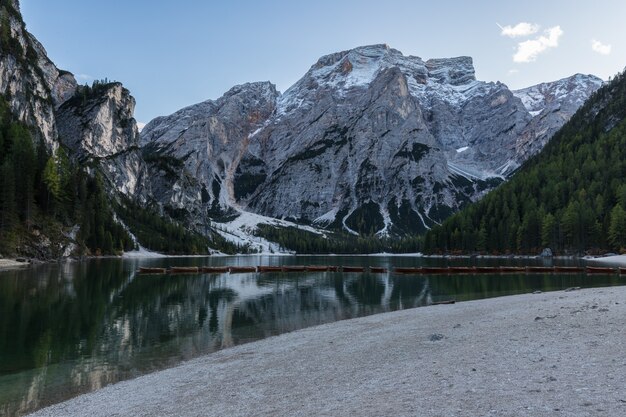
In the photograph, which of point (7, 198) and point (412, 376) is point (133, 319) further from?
point (7, 198)

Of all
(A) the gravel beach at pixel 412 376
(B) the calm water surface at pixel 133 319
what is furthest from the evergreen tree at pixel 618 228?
(A) the gravel beach at pixel 412 376

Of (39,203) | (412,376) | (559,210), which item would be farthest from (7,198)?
(559,210)

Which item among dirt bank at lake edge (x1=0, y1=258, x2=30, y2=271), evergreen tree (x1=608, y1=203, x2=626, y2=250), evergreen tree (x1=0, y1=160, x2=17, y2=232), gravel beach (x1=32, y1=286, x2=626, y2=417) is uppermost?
evergreen tree (x1=0, y1=160, x2=17, y2=232)

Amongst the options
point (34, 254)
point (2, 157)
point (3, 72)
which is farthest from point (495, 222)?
point (3, 72)

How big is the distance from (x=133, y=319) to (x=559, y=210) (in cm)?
14571

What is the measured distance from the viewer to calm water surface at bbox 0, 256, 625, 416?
847 inches

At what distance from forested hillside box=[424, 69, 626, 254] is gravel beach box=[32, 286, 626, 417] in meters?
125

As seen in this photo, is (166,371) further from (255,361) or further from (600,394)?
(600,394)

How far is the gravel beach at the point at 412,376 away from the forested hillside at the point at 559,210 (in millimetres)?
125470

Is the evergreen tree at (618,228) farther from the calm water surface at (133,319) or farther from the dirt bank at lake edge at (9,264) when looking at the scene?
the dirt bank at lake edge at (9,264)

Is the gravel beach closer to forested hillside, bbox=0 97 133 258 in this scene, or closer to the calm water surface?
the calm water surface

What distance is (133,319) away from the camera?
37.5m

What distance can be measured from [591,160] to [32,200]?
18635cm

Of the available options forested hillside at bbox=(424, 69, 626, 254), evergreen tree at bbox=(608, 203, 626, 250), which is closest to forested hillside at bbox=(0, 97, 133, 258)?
forested hillside at bbox=(424, 69, 626, 254)
